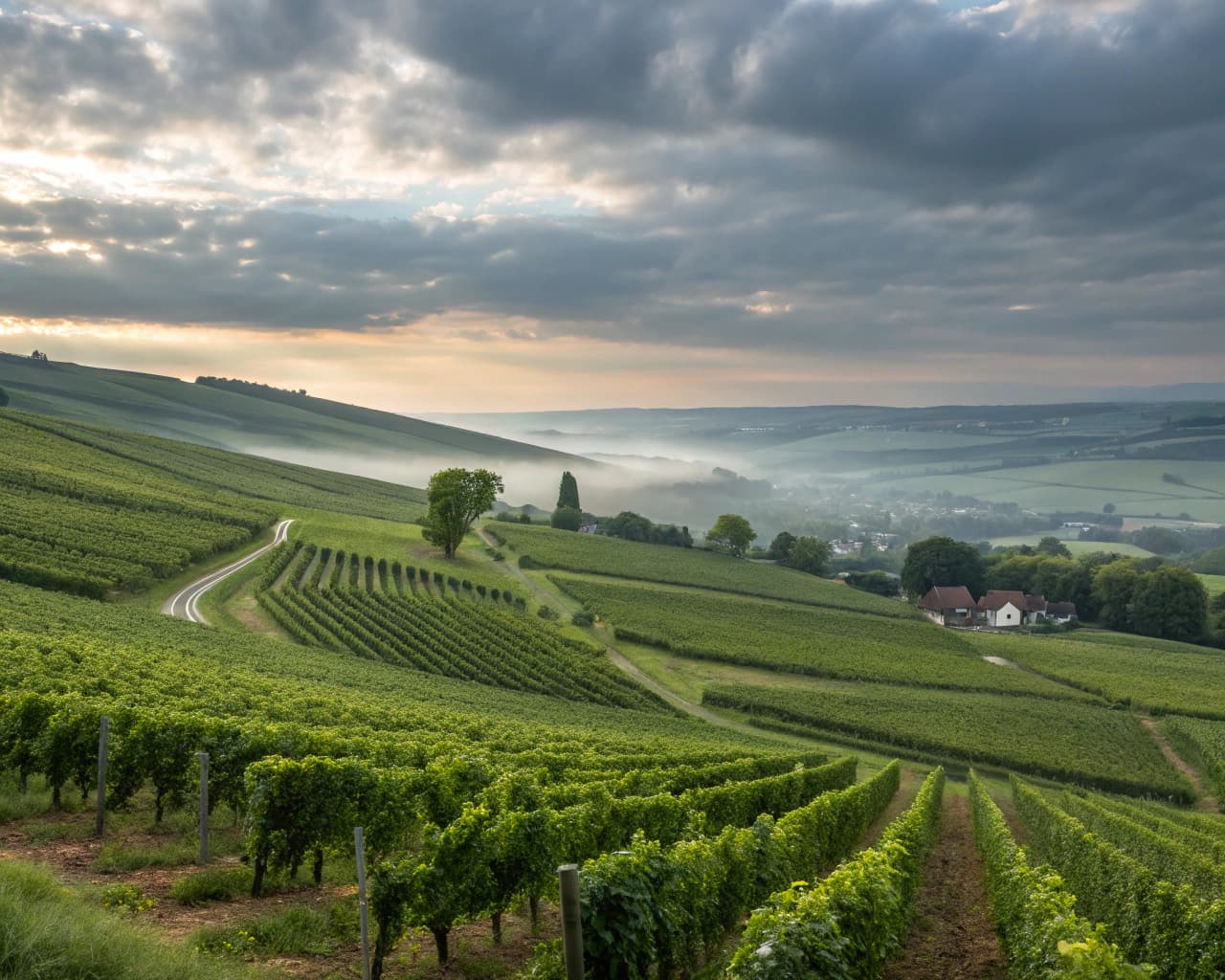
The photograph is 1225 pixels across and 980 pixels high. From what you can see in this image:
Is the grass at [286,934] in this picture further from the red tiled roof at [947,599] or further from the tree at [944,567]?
the tree at [944,567]

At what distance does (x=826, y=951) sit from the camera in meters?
8.34

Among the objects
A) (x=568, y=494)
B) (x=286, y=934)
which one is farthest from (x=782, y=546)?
(x=286, y=934)

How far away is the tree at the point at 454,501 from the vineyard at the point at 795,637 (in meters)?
11.3

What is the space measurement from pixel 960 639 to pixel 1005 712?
26.9 meters

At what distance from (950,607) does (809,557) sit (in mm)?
22900

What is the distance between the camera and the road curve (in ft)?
179

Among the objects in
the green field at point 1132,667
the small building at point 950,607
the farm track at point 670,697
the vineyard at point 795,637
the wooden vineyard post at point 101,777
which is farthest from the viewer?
the small building at point 950,607

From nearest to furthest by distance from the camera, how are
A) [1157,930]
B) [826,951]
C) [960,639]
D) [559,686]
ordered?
[826,951]
[1157,930]
[559,686]
[960,639]

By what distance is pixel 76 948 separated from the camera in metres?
7.60

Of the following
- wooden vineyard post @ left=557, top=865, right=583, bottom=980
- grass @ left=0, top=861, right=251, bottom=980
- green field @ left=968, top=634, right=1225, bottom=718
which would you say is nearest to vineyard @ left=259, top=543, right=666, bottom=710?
green field @ left=968, top=634, right=1225, bottom=718

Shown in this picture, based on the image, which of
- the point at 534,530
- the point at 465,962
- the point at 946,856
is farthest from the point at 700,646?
the point at 465,962

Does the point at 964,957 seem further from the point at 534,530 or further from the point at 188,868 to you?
the point at 534,530

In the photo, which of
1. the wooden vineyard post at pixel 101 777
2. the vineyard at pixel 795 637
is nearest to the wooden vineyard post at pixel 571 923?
the wooden vineyard post at pixel 101 777

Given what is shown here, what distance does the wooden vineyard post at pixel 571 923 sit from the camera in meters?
6.42
